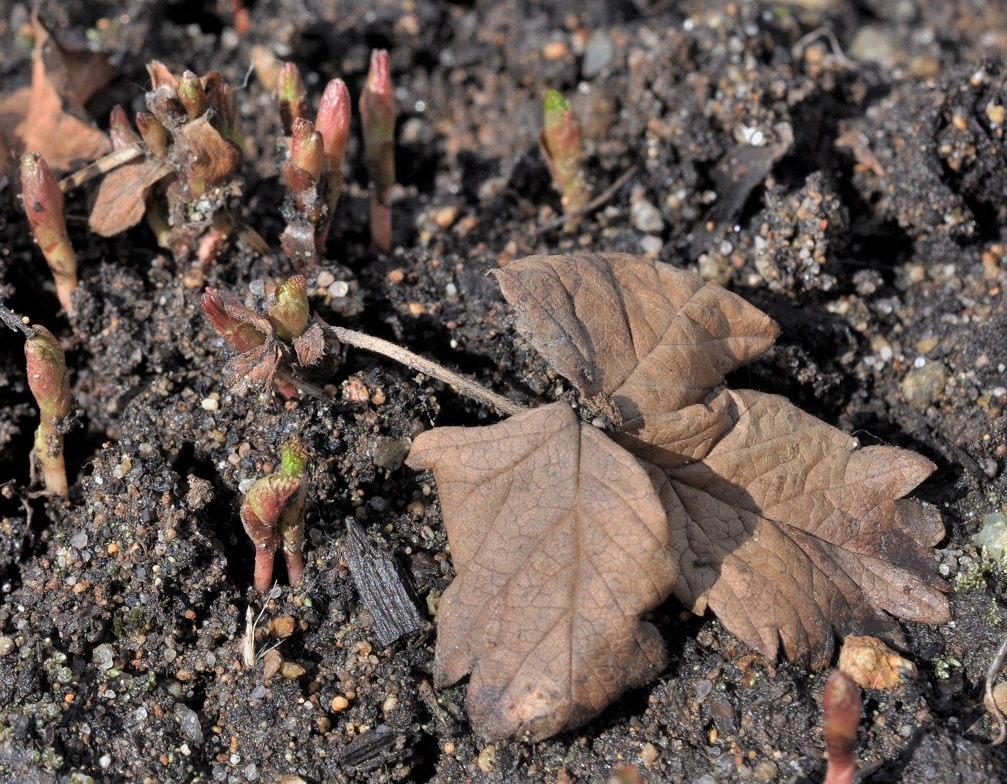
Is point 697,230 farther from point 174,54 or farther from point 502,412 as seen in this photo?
point 174,54

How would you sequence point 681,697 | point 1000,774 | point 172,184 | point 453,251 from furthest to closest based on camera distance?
point 453,251 → point 172,184 → point 681,697 → point 1000,774

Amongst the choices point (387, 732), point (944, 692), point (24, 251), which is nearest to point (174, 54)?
point (24, 251)

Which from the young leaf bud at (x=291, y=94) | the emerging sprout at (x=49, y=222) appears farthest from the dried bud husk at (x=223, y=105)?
the emerging sprout at (x=49, y=222)

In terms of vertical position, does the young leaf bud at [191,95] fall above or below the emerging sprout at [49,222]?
above

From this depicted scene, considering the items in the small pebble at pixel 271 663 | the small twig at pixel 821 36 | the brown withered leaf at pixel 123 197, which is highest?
the small twig at pixel 821 36

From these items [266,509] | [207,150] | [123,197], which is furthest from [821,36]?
[266,509]

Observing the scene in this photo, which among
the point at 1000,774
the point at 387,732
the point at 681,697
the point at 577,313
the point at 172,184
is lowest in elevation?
the point at 387,732

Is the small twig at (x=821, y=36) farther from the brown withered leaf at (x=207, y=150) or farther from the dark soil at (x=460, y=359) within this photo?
the brown withered leaf at (x=207, y=150)
